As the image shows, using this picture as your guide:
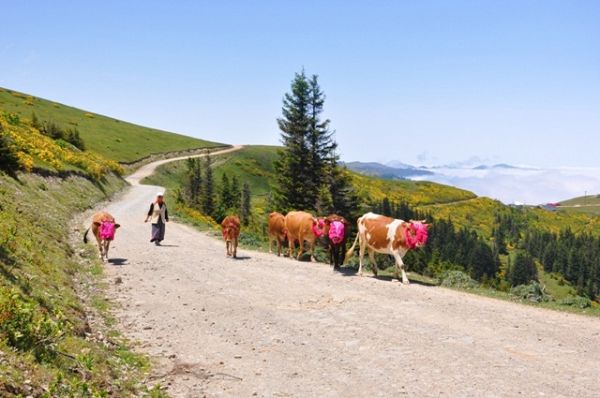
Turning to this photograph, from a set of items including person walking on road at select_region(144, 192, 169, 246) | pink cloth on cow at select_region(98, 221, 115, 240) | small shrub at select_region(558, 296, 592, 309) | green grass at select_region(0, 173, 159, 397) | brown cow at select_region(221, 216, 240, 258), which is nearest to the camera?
green grass at select_region(0, 173, 159, 397)

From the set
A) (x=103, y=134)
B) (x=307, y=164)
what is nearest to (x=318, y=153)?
(x=307, y=164)

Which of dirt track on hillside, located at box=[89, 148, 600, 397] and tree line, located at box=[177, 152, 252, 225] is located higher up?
tree line, located at box=[177, 152, 252, 225]

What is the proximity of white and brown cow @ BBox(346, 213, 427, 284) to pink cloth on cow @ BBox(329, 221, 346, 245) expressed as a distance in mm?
795

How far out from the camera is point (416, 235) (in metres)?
18.1

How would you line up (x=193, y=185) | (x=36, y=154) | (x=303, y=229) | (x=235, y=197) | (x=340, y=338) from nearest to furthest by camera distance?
(x=340, y=338) → (x=303, y=229) → (x=36, y=154) → (x=193, y=185) → (x=235, y=197)

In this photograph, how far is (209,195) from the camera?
85438 millimetres

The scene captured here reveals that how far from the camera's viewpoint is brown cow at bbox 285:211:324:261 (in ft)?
74.0

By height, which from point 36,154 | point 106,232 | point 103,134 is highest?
point 103,134

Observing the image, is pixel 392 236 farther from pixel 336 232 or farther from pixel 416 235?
pixel 336 232

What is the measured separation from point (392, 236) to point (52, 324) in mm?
13255

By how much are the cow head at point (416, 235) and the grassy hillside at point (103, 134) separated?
85657mm

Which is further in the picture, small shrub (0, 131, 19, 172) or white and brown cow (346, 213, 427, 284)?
small shrub (0, 131, 19, 172)

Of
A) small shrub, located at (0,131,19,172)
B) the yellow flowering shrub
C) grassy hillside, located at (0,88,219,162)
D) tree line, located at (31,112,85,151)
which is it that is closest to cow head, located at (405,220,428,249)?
small shrub, located at (0,131,19,172)

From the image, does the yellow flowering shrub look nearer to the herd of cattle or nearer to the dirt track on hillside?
the herd of cattle
